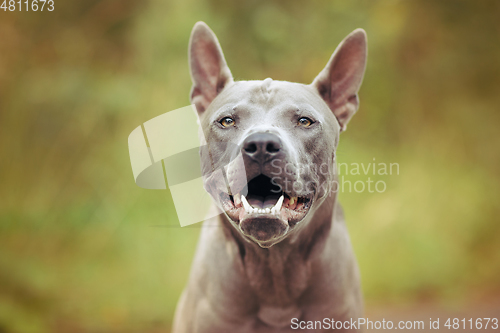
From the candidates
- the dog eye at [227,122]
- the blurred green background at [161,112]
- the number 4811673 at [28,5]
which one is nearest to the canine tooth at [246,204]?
the dog eye at [227,122]

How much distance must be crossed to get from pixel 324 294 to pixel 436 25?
5.16 m

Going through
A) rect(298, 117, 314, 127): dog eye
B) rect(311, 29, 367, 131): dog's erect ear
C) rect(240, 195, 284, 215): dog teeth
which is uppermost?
rect(311, 29, 367, 131): dog's erect ear

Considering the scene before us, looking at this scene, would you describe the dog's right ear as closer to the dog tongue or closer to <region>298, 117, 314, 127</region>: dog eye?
<region>298, 117, 314, 127</region>: dog eye

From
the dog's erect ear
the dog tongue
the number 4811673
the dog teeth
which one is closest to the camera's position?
the dog teeth

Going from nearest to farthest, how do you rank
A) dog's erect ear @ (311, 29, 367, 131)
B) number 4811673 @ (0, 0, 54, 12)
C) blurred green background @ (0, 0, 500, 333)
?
dog's erect ear @ (311, 29, 367, 131) → number 4811673 @ (0, 0, 54, 12) → blurred green background @ (0, 0, 500, 333)

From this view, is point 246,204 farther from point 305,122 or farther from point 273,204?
point 305,122

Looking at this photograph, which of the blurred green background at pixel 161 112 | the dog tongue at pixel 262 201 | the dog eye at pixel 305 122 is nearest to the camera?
the dog tongue at pixel 262 201

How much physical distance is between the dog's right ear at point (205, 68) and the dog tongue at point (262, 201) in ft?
3.05

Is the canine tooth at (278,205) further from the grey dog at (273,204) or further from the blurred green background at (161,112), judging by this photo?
the blurred green background at (161,112)

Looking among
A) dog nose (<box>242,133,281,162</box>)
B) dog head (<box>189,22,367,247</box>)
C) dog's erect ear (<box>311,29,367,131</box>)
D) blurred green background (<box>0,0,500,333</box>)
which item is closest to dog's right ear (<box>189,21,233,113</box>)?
dog head (<box>189,22,367,247</box>)

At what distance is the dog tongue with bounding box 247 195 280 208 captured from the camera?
2.11 m

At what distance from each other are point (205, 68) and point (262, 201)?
3.64ft

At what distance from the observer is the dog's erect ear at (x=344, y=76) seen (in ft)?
8.86

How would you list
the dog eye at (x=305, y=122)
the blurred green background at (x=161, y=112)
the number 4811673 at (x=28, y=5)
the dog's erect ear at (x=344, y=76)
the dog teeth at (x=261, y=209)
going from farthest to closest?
the blurred green background at (x=161, y=112), the number 4811673 at (x=28, y=5), the dog's erect ear at (x=344, y=76), the dog eye at (x=305, y=122), the dog teeth at (x=261, y=209)
